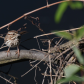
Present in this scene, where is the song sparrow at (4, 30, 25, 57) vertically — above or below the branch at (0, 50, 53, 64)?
above

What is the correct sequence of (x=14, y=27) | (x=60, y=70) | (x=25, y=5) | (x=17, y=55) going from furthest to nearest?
1. (x=25, y=5)
2. (x=14, y=27)
3. (x=17, y=55)
4. (x=60, y=70)

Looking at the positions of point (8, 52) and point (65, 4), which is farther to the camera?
point (8, 52)

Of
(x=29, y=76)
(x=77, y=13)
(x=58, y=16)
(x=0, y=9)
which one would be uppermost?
(x=0, y=9)

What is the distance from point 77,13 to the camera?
306cm

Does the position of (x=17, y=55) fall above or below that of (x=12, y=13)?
below

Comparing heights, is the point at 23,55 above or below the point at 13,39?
below

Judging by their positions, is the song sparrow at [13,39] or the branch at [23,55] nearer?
the branch at [23,55]

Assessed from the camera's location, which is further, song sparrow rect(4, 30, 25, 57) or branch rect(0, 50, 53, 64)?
song sparrow rect(4, 30, 25, 57)

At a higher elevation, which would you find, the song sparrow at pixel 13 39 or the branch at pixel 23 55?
the song sparrow at pixel 13 39

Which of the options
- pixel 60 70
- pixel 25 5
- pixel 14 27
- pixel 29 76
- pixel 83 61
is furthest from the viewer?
pixel 25 5

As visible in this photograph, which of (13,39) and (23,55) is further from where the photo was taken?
(13,39)

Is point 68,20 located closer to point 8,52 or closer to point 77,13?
point 77,13

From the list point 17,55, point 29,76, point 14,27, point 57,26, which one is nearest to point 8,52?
point 17,55

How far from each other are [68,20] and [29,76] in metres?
1.27
